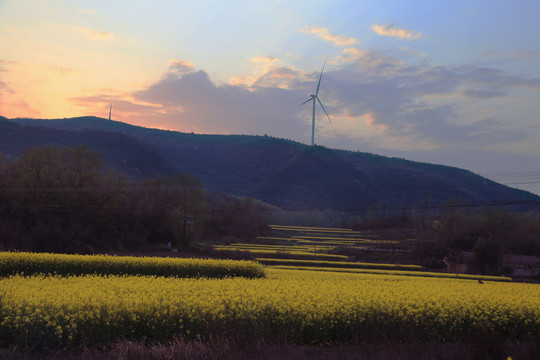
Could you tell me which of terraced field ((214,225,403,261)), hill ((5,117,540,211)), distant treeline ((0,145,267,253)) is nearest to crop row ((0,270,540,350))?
terraced field ((214,225,403,261))

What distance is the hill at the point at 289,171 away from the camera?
111375 millimetres

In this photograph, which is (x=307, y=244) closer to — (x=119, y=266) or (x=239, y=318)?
(x=119, y=266)

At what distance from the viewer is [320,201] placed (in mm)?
111312

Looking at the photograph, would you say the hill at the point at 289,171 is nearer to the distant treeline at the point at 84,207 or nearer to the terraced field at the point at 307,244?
the terraced field at the point at 307,244

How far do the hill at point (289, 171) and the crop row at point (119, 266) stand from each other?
7129 centimetres

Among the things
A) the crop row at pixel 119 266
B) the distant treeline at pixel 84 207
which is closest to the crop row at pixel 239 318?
the crop row at pixel 119 266

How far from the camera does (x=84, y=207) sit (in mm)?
49375

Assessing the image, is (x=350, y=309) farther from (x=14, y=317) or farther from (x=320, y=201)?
(x=320, y=201)

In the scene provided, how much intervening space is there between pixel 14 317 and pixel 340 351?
8.22 meters

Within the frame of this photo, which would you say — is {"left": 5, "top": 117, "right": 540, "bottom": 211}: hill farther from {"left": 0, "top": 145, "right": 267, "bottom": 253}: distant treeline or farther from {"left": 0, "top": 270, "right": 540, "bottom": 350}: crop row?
{"left": 0, "top": 270, "right": 540, "bottom": 350}: crop row

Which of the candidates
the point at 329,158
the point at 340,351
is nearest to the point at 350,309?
the point at 340,351

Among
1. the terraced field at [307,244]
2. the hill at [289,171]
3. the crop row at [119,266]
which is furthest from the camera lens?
the hill at [289,171]

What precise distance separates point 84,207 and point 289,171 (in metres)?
84.4

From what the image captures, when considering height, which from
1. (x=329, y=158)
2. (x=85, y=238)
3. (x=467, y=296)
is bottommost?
(x=85, y=238)
